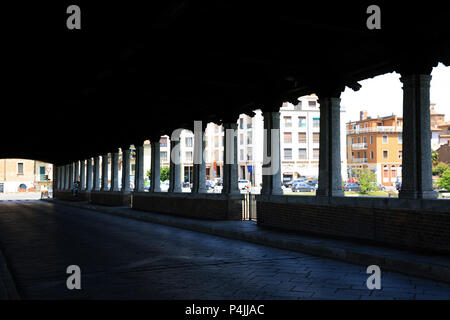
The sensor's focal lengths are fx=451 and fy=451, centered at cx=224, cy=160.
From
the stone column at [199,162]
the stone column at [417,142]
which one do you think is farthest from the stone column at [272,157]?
the stone column at [417,142]

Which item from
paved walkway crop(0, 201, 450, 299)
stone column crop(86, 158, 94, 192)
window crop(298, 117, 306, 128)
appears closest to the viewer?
paved walkway crop(0, 201, 450, 299)

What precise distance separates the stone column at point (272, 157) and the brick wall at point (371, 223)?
2.02ft

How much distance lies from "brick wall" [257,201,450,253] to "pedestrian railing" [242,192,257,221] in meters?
2.00

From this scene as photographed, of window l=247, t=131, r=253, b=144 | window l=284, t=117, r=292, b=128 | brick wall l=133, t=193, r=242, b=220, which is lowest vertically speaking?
brick wall l=133, t=193, r=242, b=220

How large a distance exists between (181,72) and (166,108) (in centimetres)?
560

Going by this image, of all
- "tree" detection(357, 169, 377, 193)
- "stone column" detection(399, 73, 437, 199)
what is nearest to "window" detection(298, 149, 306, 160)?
"tree" detection(357, 169, 377, 193)

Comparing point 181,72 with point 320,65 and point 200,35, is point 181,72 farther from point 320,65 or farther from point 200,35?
point 320,65

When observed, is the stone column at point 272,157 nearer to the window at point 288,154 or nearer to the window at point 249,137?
the window at point 288,154

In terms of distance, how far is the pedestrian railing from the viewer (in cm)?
1600

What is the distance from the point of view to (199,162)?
60.3ft

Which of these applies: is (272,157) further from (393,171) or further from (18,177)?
(18,177)

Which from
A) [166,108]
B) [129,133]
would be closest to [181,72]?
[166,108]

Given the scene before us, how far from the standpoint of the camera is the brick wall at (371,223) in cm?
866

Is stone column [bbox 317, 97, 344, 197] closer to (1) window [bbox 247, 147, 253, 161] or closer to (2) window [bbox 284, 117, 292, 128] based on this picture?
(2) window [bbox 284, 117, 292, 128]
